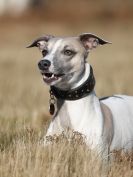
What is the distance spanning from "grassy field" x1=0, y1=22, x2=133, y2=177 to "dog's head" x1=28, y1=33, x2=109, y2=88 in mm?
640

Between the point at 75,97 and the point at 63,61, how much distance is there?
0.40 meters

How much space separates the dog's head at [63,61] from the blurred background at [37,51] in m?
1.76

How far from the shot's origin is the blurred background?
13.8m

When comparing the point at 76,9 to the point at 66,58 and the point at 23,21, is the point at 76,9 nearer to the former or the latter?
the point at 23,21

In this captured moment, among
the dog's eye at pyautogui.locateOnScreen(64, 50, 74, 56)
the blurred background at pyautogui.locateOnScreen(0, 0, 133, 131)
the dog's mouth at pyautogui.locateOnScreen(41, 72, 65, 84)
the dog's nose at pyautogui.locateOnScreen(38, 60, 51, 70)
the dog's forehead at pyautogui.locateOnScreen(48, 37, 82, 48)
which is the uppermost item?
the dog's forehead at pyautogui.locateOnScreen(48, 37, 82, 48)

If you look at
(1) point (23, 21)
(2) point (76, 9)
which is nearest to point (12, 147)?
(1) point (23, 21)

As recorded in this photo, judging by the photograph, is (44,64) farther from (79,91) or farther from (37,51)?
Result: (37,51)

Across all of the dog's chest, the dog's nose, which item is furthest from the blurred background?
the dog's nose

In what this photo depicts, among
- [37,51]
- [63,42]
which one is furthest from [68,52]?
[37,51]

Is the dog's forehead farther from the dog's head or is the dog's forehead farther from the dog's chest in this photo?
the dog's chest

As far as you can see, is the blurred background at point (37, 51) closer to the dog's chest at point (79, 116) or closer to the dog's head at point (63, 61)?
the dog's chest at point (79, 116)

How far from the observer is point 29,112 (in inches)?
487

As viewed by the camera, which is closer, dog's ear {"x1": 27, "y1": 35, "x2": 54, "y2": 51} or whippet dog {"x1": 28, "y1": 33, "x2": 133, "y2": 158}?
whippet dog {"x1": 28, "y1": 33, "x2": 133, "y2": 158}

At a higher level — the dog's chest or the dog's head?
the dog's head
